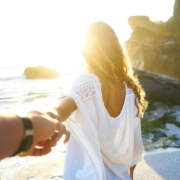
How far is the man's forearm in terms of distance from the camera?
91 centimetres

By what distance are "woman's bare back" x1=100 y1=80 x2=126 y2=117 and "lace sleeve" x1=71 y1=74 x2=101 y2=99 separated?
0.10m

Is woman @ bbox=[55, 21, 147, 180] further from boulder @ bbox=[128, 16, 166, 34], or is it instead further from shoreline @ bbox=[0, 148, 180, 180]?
boulder @ bbox=[128, 16, 166, 34]

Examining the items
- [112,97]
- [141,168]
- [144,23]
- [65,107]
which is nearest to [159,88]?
[141,168]

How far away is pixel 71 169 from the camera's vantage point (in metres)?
2.38

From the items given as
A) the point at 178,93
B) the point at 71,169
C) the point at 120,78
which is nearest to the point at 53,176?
the point at 71,169

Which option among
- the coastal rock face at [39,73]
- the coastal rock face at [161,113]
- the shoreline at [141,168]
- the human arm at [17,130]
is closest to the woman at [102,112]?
the human arm at [17,130]

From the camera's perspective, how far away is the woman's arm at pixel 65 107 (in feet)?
5.93

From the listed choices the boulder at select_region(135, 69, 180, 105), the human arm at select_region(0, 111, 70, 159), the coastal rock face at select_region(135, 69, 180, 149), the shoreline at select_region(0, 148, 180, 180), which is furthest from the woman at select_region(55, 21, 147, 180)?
the boulder at select_region(135, 69, 180, 105)

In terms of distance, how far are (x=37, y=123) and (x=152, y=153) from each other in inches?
174

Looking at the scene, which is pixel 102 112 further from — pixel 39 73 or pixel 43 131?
pixel 39 73

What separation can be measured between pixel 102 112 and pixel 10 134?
1.46 meters

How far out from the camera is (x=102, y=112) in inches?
92.3

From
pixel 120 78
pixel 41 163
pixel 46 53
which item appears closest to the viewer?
pixel 120 78

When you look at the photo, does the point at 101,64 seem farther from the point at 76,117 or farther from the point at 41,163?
the point at 41,163
